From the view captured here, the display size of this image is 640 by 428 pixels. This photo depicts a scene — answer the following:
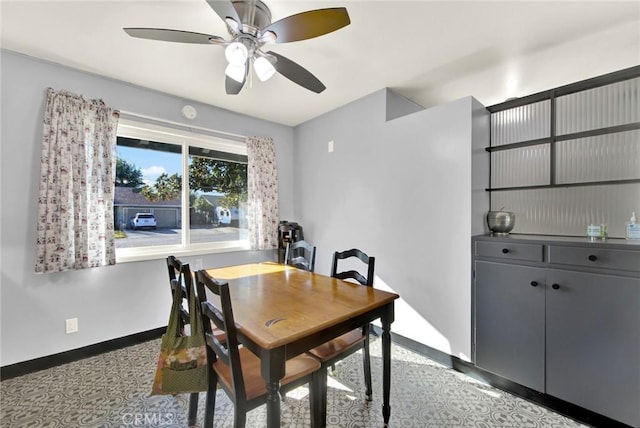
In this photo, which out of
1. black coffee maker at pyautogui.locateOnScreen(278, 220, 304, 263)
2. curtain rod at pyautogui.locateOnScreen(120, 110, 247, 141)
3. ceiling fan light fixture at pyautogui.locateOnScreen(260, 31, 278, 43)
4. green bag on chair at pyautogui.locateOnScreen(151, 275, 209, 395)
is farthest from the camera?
black coffee maker at pyautogui.locateOnScreen(278, 220, 304, 263)

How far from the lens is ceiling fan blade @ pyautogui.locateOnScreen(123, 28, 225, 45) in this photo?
1438 mm

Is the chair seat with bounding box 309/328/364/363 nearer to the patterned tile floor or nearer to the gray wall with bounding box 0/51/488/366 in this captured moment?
the patterned tile floor

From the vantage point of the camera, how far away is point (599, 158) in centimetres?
193

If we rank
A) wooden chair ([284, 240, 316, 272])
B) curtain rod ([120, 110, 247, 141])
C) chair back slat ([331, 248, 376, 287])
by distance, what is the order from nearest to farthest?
1. chair back slat ([331, 248, 376, 287])
2. wooden chair ([284, 240, 316, 272])
3. curtain rod ([120, 110, 247, 141])

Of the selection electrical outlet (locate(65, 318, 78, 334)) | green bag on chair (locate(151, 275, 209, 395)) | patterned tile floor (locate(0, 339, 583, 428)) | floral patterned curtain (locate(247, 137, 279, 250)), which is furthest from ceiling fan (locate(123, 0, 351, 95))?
electrical outlet (locate(65, 318, 78, 334))

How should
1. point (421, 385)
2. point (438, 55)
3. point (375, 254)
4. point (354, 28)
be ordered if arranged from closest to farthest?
point (354, 28) → point (421, 385) → point (438, 55) → point (375, 254)

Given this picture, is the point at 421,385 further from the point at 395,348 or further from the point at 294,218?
the point at 294,218

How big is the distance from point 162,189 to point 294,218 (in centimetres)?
179

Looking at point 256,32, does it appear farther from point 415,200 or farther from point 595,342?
point 595,342

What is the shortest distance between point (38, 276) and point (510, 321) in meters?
3.80

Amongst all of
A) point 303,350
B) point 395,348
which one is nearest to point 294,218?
point 395,348

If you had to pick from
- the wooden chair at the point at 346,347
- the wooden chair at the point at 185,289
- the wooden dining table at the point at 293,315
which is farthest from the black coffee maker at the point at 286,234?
the wooden chair at the point at 185,289

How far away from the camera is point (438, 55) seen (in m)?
2.17

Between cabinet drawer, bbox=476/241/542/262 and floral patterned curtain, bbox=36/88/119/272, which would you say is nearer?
cabinet drawer, bbox=476/241/542/262
